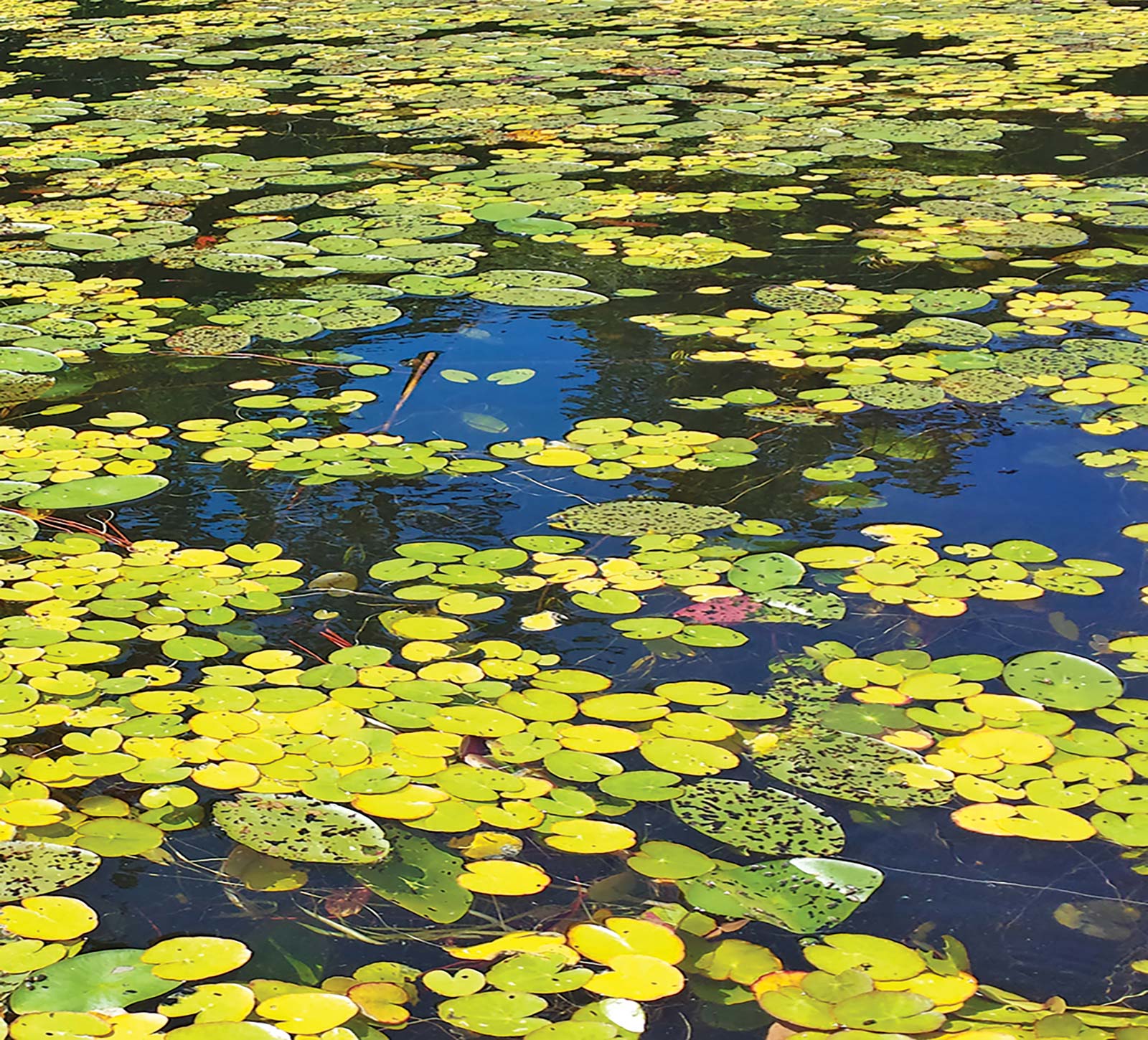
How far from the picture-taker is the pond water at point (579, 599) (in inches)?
56.2

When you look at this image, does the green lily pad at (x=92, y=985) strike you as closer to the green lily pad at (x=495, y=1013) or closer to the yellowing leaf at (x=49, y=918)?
the yellowing leaf at (x=49, y=918)

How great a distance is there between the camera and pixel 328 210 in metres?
4.32

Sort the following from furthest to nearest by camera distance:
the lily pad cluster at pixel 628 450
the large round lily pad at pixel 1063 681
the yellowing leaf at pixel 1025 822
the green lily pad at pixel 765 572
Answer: the lily pad cluster at pixel 628 450, the green lily pad at pixel 765 572, the large round lily pad at pixel 1063 681, the yellowing leaf at pixel 1025 822

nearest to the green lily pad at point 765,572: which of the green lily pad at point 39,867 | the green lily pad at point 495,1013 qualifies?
the green lily pad at point 495,1013

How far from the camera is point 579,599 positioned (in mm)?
2121

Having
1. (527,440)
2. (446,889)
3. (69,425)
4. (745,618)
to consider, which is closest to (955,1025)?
(446,889)

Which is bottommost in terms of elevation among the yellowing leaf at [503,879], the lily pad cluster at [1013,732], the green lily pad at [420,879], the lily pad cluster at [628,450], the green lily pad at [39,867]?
the green lily pad at [420,879]

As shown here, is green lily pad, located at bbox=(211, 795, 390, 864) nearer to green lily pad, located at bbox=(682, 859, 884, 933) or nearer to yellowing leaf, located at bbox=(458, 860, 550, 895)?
yellowing leaf, located at bbox=(458, 860, 550, 895)

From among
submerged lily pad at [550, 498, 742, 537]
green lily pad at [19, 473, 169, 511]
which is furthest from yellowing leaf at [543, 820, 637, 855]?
green lily pad at [19, 473, 169, 511]

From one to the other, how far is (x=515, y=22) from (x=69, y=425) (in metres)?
6.00

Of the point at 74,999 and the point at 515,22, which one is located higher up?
the point at 515,22

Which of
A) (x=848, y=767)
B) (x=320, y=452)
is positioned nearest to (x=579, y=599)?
(x=848, y=767)

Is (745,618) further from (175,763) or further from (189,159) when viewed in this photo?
(189,159)

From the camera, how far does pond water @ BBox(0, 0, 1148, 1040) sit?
1427mm
